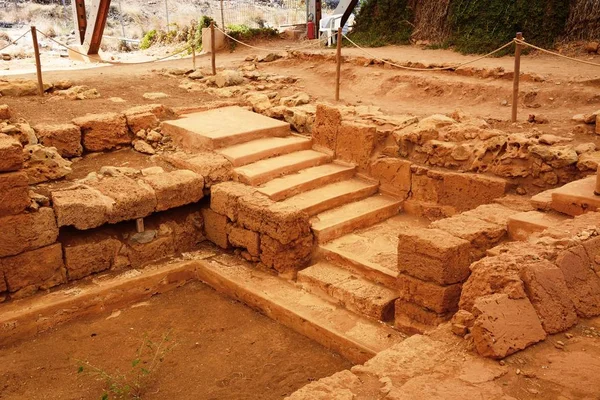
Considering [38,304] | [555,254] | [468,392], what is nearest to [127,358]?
[38,304]

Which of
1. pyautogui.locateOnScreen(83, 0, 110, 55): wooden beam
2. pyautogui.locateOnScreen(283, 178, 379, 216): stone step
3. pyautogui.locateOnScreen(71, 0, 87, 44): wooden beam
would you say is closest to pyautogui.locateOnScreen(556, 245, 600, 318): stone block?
pyautogui.locateOnScreen(283, 178, 379, 216): stone step

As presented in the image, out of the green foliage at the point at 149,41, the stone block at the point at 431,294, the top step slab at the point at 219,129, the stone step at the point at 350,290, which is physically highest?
the green foliage at the point at 149,41

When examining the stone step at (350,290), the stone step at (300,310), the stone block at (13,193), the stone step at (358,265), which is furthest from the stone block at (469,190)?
the stone block at (13,193)

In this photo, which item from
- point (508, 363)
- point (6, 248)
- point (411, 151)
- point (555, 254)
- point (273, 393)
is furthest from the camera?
point (411, 151)

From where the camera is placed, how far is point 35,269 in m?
5.91

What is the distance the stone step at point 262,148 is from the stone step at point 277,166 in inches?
2.9

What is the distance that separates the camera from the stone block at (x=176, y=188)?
6.54 m

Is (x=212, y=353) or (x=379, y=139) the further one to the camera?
(x=379, y=139)

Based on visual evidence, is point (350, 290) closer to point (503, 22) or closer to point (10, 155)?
point (10, 155)

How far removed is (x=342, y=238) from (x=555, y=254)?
2.84 metres

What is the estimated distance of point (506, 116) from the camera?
756cm

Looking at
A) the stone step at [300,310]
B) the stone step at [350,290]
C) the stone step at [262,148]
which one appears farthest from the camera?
the stone step at [262,148]

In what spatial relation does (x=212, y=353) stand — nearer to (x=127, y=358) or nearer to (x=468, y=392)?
(x=127, y=358)

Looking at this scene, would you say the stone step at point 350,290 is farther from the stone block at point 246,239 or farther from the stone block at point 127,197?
the stone block at point 127,197
